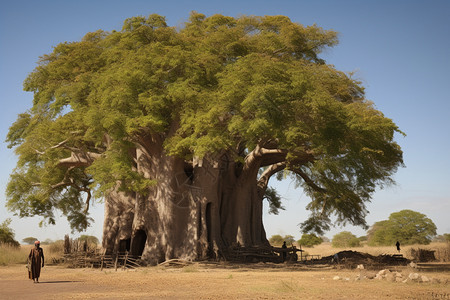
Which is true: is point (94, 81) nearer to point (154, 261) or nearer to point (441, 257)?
point (154, 261)

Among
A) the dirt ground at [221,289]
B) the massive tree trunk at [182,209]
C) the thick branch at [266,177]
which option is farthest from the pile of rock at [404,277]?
the thick branch at [266,177]

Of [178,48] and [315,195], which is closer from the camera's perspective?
[178,48]

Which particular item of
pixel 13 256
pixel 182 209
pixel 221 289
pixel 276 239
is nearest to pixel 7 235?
pixel 13 256

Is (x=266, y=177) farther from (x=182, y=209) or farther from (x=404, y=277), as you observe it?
(x=404, y=277)

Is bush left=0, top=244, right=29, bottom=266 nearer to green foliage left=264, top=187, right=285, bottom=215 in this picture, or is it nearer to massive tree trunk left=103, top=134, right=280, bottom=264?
massive tree trunk left=103, top=134, right=280, bottom=264

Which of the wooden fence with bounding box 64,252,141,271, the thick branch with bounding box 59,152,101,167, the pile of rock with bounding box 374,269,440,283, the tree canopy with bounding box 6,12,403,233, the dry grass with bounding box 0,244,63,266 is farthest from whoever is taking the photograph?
the dry grass with bounding box 0,244,63,266

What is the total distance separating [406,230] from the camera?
5453cm

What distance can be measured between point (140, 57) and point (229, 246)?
11.2 m

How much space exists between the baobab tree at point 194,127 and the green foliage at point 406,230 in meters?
26.3

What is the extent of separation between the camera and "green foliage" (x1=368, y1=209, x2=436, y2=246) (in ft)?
174

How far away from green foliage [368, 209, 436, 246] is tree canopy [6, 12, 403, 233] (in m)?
27.5

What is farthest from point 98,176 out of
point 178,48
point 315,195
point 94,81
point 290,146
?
point 315,195

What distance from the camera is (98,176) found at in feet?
70.4

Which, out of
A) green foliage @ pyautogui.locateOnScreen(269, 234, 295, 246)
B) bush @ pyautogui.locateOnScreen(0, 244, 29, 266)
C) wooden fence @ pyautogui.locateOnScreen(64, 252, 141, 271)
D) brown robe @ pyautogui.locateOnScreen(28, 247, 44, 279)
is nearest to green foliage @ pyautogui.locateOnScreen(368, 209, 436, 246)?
green foliage @ pyautogui.locateOnScreen(269, 234, 295, 246)
